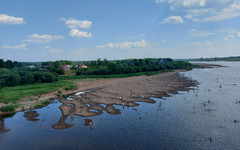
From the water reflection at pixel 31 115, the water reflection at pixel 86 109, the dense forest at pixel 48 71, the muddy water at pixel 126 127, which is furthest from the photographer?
the dense forest at pixel 48 71

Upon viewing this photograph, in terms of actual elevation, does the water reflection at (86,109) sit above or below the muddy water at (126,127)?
above

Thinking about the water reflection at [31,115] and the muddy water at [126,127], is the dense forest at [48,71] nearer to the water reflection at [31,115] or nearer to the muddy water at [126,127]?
the water reflection at [31,115]

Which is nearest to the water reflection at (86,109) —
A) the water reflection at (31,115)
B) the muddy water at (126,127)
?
the muddy water at (126,127)

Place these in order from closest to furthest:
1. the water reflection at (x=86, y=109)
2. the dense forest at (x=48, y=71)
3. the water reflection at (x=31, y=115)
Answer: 1. the water reflection at (x=86, y=109)
2. the water reflection at (x=31, y=115)
3. the dense forest at (x=48, y=71)

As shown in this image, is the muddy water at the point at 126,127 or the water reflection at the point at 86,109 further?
the water reflection at the point at 86,109

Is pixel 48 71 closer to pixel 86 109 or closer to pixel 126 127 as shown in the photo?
pixel 86 109

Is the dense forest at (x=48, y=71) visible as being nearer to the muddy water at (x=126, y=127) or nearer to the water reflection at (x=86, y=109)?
the water reflection at (x=86, y=109)

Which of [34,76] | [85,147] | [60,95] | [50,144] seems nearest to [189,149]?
[85,147]

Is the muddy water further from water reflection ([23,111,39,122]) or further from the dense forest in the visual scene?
the dense forest

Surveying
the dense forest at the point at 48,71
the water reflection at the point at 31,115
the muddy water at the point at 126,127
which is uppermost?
the dense forest at the point at 48,71
